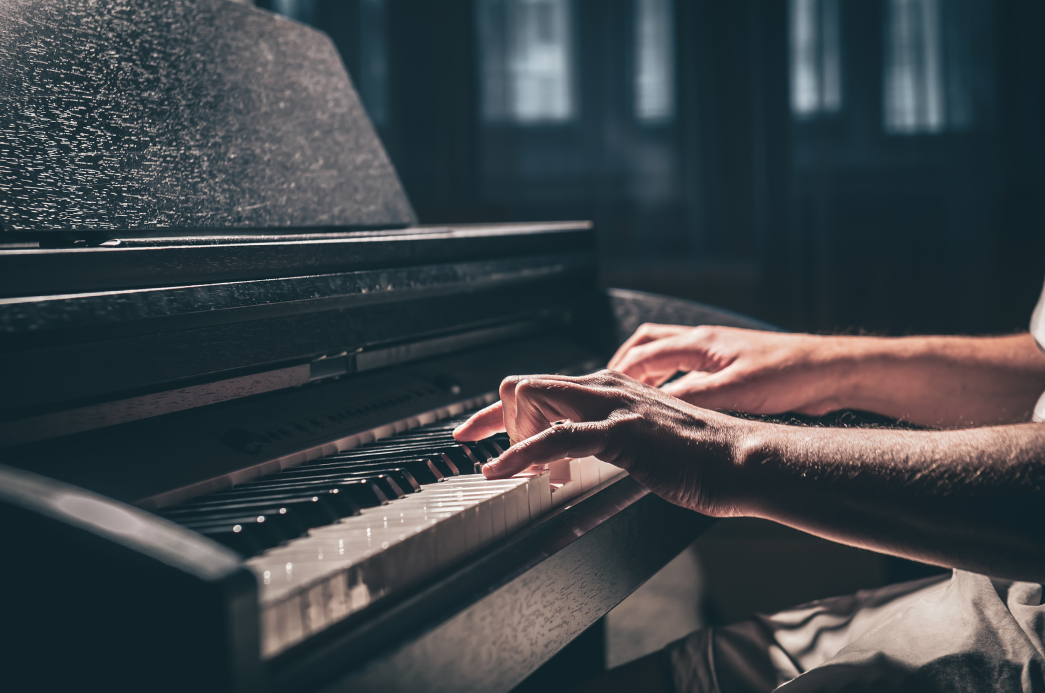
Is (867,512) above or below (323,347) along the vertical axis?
below

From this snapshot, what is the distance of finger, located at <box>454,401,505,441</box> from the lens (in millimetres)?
777

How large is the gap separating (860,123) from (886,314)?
70 cm

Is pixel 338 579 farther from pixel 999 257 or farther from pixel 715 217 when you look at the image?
pixel 999 257

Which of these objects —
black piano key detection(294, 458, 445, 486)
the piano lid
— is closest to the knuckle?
black piano key detection(294, 458, 445, 486)

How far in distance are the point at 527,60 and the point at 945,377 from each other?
2.18 metres

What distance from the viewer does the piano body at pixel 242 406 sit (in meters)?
0.44

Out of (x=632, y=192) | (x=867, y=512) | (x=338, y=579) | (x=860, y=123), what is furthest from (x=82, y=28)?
(x=860, y=123)

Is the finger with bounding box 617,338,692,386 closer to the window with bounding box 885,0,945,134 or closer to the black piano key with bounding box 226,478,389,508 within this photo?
the black piano key with bounding box 226,478,389,508

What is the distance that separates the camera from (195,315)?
0.66 meters

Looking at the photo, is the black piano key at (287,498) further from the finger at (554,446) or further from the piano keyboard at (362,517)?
the finger at (554,446)

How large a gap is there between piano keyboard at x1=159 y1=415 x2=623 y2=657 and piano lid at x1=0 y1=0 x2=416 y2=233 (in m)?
0.36

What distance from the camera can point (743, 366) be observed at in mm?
1073

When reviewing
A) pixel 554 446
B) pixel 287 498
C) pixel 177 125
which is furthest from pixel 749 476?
pixel 177 125

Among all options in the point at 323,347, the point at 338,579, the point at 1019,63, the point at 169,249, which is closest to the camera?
the point at 338,579
